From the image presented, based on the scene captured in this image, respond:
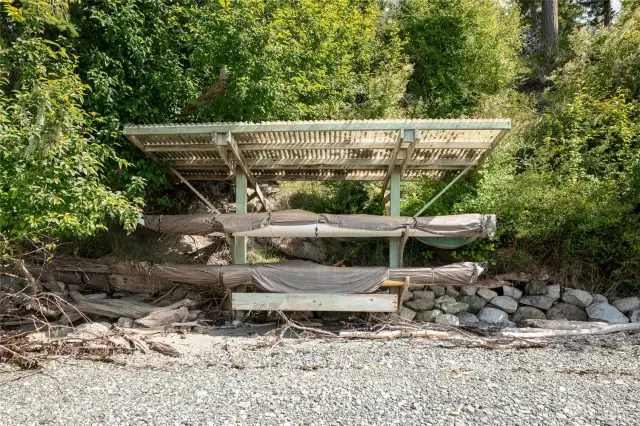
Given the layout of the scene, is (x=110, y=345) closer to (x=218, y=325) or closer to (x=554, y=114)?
(x=218, y=325)

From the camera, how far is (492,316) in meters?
8.27

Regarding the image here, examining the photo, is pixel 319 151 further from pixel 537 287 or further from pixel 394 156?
pixel 537 287

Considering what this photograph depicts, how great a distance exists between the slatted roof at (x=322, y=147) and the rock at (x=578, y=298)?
3147 millimetres

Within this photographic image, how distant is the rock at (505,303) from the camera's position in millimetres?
8406

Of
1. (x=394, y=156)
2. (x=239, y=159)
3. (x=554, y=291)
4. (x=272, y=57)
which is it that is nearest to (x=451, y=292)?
(x=554, y=291)

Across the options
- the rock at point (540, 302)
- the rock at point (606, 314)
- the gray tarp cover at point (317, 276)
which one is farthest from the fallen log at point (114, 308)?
the rock at point (606, 314)

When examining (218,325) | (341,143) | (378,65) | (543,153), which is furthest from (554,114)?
(218,325)

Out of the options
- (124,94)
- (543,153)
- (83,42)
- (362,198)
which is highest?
(83,42)

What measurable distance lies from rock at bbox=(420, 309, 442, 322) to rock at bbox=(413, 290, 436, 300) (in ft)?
0.98

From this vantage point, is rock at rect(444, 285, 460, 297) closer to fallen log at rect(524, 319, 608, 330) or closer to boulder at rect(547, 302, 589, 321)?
fallen log at rect(524, 319, 608, 330)

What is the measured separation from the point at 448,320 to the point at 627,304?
341cm

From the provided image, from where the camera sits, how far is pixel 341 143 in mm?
7395

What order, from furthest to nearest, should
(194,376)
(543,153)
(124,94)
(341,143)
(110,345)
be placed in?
(543,153) < (124,94) < (341,143) < (110,345) < (194,376)

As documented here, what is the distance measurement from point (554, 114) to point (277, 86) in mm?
7450
